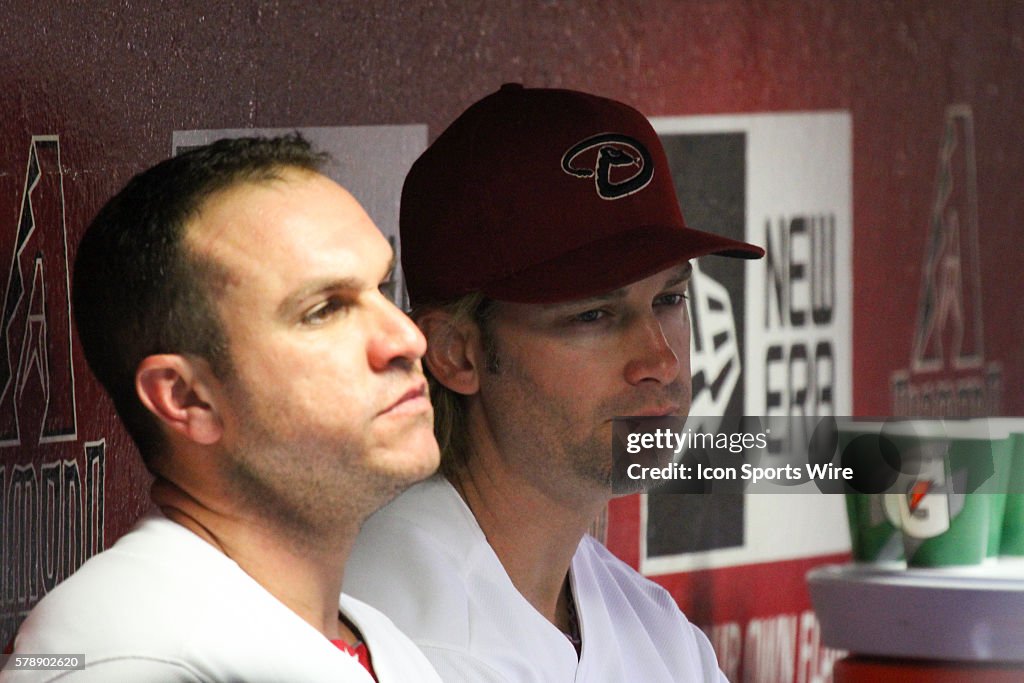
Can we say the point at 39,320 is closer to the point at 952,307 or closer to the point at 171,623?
the point at 171,623

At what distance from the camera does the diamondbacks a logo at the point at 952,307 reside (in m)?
2.61

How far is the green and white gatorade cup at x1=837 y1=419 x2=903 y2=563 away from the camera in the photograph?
189 cm

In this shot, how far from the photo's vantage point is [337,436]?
105 cm

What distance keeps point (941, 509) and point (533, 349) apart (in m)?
0.70

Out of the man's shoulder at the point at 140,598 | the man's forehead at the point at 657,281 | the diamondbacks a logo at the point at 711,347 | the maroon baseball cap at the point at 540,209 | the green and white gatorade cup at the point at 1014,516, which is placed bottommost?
the green and white gatorade cup at the point at 1014,516

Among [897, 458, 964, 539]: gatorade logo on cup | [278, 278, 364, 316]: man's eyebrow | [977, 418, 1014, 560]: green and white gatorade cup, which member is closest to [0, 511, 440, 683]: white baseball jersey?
[278, 278, 364, 316]: man's eyebrow

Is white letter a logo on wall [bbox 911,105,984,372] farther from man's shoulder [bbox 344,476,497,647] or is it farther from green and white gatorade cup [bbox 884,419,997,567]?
man's shoulder [bbox 344,476,497,647]

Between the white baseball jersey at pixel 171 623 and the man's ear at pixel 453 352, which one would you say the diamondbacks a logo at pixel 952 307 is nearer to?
the man's ear at pixel 453 352

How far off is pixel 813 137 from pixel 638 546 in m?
0.73

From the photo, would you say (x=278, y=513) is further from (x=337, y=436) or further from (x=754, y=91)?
(x=754, y=91)

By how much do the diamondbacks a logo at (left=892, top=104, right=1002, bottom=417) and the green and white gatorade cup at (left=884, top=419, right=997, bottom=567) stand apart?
659mm

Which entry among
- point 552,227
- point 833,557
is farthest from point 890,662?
point 552,227

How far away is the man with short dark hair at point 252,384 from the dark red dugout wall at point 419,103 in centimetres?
26

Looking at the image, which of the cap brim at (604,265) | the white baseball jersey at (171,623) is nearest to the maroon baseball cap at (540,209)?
the cap brim at (604,265)
